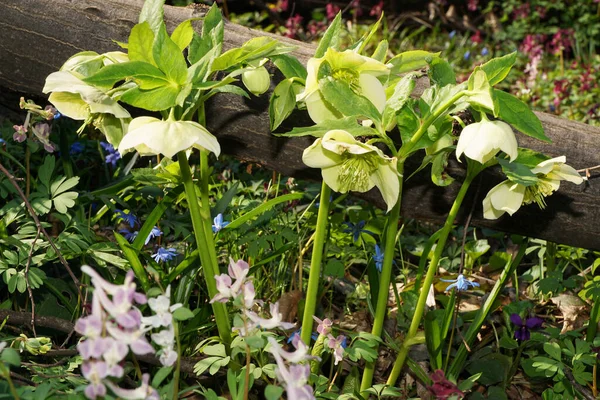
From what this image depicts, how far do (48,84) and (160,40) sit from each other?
21cm

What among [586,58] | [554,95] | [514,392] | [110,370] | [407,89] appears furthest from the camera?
[586,58]

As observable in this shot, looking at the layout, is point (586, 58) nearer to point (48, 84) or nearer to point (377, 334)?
point (377, 334)

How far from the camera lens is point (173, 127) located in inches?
41.1

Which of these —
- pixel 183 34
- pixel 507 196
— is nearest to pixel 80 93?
pixel 183 34

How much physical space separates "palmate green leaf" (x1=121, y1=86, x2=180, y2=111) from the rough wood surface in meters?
0.52

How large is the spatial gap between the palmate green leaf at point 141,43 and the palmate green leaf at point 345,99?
0.29 m

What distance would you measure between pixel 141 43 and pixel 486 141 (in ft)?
1.92

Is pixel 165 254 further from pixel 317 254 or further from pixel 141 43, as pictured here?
pixel 141 43

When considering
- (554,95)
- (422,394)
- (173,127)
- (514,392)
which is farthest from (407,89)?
(554,95)

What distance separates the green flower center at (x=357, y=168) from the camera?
115 centimetres

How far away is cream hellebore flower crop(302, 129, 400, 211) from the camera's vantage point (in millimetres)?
1130

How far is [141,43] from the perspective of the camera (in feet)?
3.67

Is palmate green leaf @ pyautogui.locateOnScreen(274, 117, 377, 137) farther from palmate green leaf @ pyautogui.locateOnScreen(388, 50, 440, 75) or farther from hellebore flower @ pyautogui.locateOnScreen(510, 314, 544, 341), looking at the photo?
hellebore flower @ pyautogui.locateOnScreen(510, 314, 544, 341)

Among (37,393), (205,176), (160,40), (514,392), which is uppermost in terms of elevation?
(160,40)
